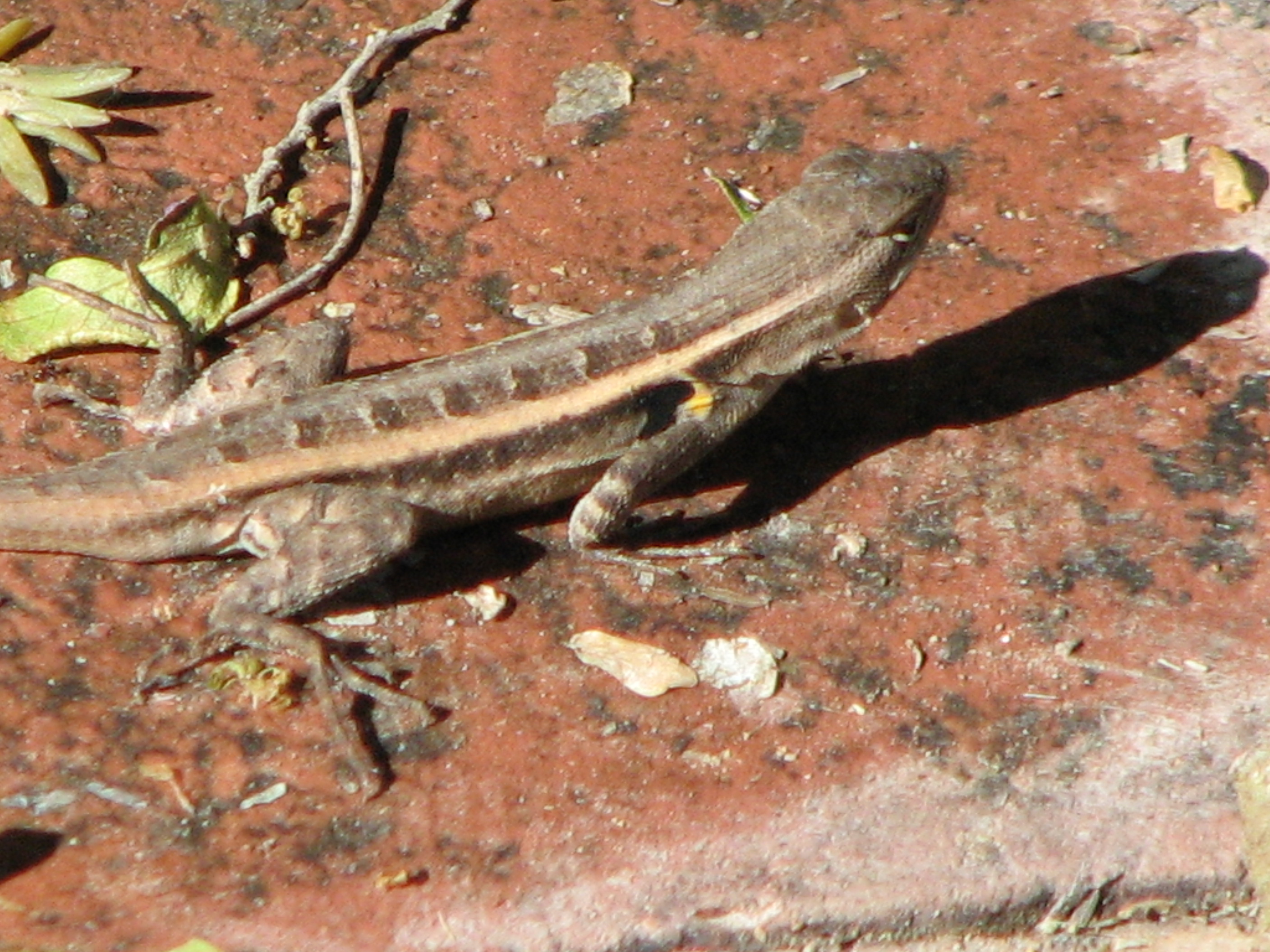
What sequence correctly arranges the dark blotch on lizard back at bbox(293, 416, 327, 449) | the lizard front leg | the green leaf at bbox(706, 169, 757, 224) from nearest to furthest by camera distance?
the dark blotch on lizard back at bbox(293, 416, 327, 449)
the lizard front leg
the green leaf at bbox(706, 169, 757, 224)

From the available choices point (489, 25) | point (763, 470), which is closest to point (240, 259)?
point (489, 25)

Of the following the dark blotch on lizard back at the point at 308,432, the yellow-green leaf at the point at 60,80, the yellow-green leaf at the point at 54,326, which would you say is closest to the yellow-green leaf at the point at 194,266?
the yellow-green leaf at the point at 54,326

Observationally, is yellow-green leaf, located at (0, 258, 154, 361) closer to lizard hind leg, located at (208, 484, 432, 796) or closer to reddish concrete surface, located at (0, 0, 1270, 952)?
reddish concrete surface, located at (0, 0, 1270, 952)

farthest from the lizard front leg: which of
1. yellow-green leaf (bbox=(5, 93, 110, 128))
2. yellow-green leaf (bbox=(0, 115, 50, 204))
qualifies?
yellow-green leaf (bbox=(5, 93, 110, 128))

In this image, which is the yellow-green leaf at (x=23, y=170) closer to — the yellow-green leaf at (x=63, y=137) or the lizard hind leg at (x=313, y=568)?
the yellow-green leaf at (x=63, y=137)

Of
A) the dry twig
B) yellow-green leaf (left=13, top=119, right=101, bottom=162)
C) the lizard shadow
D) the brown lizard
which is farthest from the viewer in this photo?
yellow-green leaf (left=13, top=119, right=101, bottom=162)

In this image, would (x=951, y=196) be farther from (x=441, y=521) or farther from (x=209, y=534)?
(x=209, y=534)

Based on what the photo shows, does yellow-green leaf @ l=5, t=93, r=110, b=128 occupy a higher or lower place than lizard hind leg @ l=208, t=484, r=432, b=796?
higher
